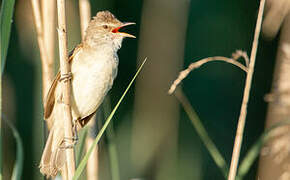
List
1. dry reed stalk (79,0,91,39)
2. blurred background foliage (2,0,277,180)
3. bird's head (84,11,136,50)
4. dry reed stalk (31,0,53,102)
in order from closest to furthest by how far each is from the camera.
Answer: dry reed stalk (31,0,53,102) < dry reed stalk (79,0,91,39) < bird's head (84,11,136,50) < blurred background foliage (2,0,277,180)

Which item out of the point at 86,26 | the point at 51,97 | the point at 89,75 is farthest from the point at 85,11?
the point at 51,97

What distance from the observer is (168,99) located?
358 centimetres

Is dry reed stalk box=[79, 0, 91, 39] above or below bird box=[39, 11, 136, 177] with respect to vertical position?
above

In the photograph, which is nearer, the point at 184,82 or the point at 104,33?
the point at 104,33

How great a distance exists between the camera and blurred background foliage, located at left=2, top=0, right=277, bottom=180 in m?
3.35

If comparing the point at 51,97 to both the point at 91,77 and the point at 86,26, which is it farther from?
the point at 86,26

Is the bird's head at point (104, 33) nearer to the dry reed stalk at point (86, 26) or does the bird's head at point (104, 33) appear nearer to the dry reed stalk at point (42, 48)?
the dry reed stalk at point (86, 26)

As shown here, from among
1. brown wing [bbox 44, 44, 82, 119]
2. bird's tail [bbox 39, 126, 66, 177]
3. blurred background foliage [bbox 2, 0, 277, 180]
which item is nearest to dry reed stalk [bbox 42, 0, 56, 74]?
brown wing [bbox 44, 44, 82, 119]

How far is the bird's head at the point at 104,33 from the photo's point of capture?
245cm

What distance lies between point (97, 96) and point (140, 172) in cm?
89

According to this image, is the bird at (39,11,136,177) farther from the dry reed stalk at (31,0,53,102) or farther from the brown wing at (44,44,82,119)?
the dry reed stalk at (31,0,53,102)

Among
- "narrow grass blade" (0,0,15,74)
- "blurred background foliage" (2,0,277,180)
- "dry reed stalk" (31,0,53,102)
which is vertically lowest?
"blurred background foliage" (2,0,277,180)

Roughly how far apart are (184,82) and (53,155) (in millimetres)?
2116

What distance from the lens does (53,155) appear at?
7.45 feet
